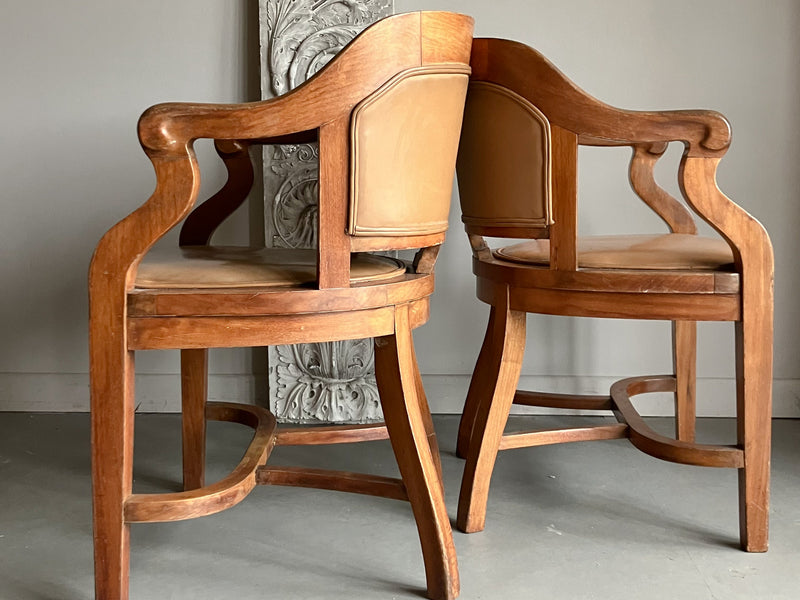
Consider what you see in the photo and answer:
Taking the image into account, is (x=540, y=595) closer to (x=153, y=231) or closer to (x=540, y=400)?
(x=540, y=400)

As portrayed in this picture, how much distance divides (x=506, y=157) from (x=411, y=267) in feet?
0.96

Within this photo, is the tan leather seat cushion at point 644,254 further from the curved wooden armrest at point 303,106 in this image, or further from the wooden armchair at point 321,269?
the curved wooden armrest at point 303,106

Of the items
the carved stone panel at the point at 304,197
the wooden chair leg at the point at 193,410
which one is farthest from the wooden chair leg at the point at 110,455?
the carved stone panel at the point at 304,197

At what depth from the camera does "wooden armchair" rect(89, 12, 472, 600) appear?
144cm

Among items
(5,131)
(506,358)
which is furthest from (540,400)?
(5,131)

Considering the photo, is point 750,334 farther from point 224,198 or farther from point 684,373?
point 224,198

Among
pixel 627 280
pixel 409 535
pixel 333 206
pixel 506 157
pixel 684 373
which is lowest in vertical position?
pixel 409 535

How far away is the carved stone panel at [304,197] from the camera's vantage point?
8.57 feet

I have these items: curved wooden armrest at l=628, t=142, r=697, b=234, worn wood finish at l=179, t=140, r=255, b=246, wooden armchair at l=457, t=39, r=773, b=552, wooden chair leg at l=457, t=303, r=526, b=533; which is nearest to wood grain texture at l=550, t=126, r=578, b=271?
wooden armchair at l=457, t=39, r=773, b=552

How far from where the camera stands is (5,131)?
2787 mm

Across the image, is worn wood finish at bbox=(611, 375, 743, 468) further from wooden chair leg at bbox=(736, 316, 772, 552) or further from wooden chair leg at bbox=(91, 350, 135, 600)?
wooden chair leg at bbox=(91, 350, 135, 600)

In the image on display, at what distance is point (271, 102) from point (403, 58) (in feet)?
0.77

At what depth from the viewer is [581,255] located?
1809 mm

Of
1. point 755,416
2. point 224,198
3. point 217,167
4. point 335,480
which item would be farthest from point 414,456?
point 217,167
